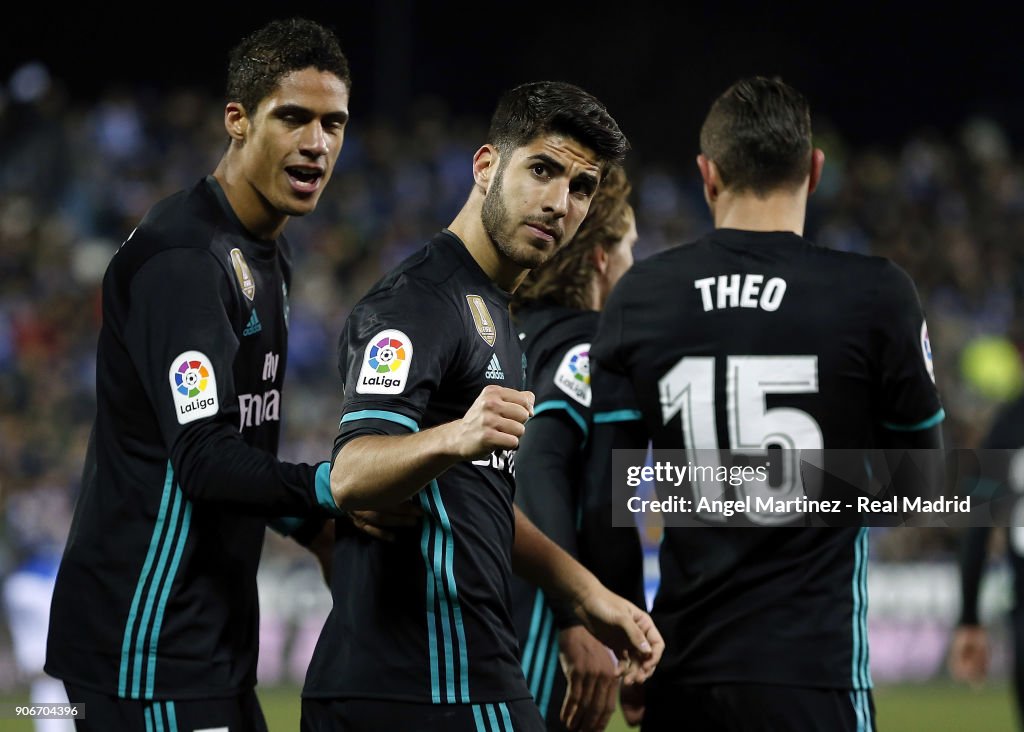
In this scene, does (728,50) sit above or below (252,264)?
above

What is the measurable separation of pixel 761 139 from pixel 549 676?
176 cm

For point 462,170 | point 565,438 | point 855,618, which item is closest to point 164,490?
point 565,438

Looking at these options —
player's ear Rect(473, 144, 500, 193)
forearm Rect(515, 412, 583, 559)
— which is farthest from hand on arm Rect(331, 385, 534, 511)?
forearm Rect(515, 412, 583, 559)

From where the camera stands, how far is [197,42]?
17875 millimetres

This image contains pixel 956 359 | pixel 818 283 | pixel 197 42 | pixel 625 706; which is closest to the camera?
pixel 818 283

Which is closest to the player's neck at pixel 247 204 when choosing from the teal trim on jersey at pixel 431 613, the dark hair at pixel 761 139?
the teal trim on jersey at pixel 431 613

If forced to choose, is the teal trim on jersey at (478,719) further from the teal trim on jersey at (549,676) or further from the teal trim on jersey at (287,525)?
the teal trim on jersey at (549,676)

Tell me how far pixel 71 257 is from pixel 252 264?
10.7 m

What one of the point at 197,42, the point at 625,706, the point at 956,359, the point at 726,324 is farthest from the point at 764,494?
the point at 197,42

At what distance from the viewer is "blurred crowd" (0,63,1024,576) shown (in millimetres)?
12446

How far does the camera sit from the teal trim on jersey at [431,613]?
2998 mm

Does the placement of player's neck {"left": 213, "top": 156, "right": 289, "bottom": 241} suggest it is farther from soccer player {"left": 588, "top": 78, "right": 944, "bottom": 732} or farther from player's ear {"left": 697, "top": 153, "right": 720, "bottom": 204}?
player's ear {"left": 697, "top": 153, "right": 720, "bottom": 204}

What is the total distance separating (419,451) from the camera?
2.64 meters

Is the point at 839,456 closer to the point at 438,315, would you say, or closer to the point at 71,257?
the point at 438,315
